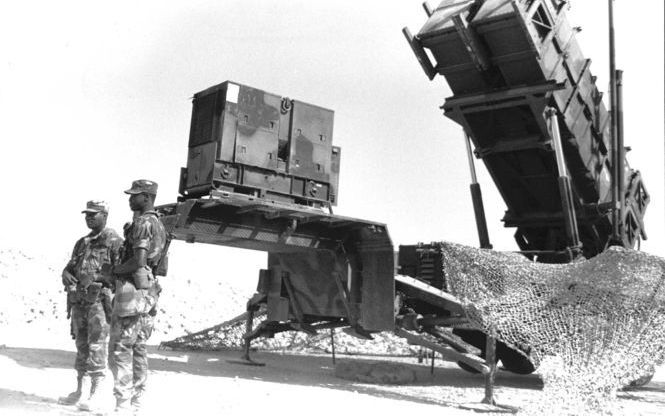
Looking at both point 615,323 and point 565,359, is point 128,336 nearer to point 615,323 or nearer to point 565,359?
point 565,359

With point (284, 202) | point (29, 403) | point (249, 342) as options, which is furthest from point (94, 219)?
point (249, 342)

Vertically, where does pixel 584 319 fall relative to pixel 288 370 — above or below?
above

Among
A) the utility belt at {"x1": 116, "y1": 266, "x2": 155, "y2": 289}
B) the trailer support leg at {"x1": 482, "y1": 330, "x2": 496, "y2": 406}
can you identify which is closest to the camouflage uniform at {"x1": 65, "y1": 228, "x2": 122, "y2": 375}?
the utility belt at {"x1": 116, "y1": 266, "x2": 155, "y2": 289}

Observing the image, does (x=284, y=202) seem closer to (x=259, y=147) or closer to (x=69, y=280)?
(x=259, y=147)

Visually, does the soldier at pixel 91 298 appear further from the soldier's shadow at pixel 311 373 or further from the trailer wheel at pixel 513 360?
the trailer wheel at pixel 513 360

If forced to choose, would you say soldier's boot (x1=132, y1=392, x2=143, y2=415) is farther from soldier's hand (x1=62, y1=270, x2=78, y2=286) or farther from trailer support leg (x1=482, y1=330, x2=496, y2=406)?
trailer support leg (x1=482, y1=330, x2=496, y2=406)

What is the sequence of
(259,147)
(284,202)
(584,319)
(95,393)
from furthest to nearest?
(284,202), (259,147), (584,319), (95,393)

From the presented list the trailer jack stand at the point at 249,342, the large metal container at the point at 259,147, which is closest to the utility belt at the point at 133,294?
the large metal container at the point at 259,147

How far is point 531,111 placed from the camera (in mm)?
7891

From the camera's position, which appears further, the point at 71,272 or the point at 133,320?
the point at 71,272

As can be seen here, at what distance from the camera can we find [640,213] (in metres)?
9.24

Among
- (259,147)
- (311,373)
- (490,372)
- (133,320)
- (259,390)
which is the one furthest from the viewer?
(311,373)

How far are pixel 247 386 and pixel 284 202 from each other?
1.96m

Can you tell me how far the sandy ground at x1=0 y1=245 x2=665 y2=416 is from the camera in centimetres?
510
